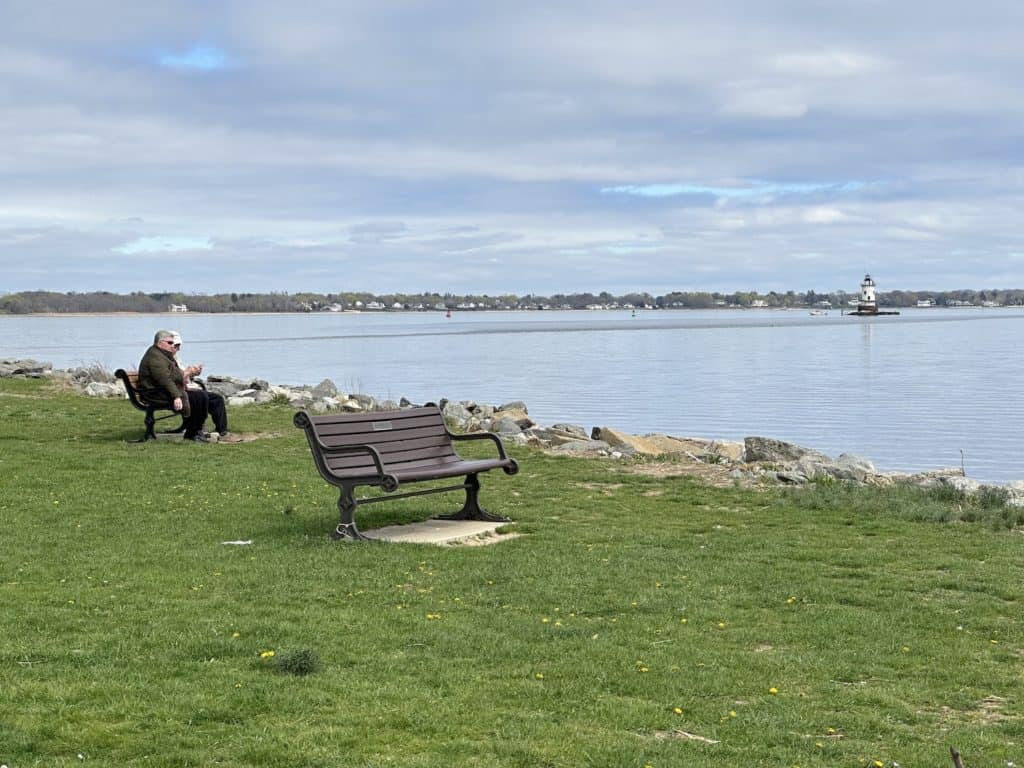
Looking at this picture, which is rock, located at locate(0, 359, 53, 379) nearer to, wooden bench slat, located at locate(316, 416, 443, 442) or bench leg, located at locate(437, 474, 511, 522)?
wooden bench slat, located at locate(316, 416, 443, 442)

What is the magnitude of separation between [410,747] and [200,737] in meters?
0.87

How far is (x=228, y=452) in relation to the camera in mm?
15078

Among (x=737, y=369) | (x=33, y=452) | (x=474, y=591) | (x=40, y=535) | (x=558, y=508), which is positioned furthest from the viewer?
(x=737, y=369)

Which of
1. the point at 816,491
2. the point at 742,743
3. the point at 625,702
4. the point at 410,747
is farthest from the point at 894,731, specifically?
the point at 816,491

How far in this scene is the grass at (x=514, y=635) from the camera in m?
4.79

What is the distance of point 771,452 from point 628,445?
88.5 inches

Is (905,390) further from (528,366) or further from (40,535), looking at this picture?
(40,535)

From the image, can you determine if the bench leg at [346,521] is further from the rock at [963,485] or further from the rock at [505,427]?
the rock at [505,427]

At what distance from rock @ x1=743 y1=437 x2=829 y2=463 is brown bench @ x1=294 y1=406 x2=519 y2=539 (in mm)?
7522

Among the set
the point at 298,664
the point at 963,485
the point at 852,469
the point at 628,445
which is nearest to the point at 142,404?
the point at 628,445

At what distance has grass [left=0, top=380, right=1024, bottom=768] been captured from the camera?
479 centimetres

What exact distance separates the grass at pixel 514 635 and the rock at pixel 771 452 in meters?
5.94

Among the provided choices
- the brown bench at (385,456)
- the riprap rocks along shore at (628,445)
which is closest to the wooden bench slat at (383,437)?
the brown bench at (385,456)

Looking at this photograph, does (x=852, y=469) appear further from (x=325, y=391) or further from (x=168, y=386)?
(x=325, y=391)
